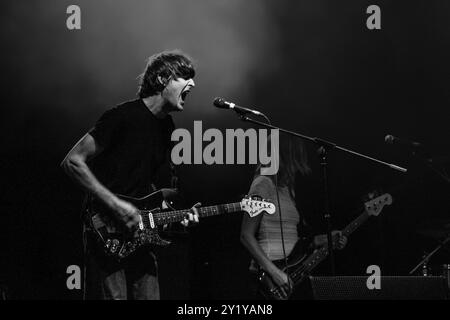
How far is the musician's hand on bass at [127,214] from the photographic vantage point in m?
2.87

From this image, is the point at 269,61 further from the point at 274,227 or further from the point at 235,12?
the point at 274,227

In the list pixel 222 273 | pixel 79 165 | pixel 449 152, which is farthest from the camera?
pixel 449 152

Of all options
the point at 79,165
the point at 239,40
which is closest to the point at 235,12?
the point at 239,40

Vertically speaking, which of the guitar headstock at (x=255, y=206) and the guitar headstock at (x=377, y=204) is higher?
the guitar headstock at (x=255, y=206)

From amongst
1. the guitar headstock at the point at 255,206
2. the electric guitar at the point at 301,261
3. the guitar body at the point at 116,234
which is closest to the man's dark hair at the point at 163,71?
the guitar body at the point at 116,234

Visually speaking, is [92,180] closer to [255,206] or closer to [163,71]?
[163,71]

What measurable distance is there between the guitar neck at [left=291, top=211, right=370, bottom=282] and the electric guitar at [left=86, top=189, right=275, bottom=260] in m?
1.14

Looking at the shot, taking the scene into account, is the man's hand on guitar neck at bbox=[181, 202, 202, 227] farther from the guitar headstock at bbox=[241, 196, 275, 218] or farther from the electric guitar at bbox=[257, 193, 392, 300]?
the electric guitar at bbox=[257, 193, 392, 300]

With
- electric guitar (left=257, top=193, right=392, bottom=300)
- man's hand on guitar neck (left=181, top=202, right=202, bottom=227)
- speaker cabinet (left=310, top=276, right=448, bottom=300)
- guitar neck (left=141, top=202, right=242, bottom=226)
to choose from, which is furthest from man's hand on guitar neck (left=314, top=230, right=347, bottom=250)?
speaker cabinet (left=310, top=276, right=448, bottom=300)

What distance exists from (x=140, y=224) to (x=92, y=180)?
1.06 ft

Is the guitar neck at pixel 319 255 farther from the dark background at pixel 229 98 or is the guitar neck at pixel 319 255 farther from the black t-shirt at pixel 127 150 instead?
the black t-shirt at pixel 127 150

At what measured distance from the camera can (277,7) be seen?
13.9 ft

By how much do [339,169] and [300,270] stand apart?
980 millimetres

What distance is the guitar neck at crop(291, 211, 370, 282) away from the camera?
13.0ft
